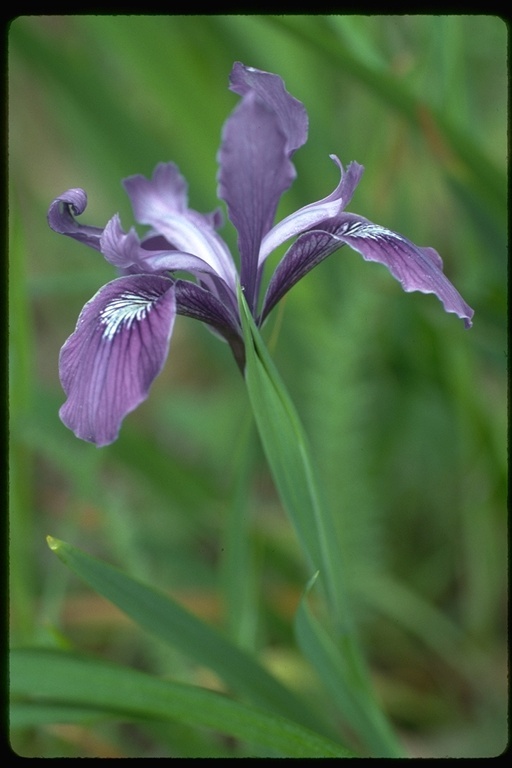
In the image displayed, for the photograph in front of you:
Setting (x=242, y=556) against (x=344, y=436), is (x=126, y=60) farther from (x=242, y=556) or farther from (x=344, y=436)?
(x=242, y=556)

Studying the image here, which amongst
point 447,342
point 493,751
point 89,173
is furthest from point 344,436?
point 89,173

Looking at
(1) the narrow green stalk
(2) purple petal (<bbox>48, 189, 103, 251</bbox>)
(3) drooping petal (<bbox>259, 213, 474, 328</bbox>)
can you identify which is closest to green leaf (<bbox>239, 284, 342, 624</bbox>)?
(1) the narrow green stalk

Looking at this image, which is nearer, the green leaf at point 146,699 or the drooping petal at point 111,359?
the drooping petal at point 111,359

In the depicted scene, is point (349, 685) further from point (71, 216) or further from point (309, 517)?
point (71, 216)

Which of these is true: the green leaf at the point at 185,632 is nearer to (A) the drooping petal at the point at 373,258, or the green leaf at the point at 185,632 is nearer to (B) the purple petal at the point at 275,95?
(A) the drooping petal at the point at 373,258

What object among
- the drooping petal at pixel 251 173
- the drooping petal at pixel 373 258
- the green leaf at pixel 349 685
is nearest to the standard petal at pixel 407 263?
the drooping petal at pixel 373 258

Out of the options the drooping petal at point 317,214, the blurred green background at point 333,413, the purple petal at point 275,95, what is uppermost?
the purple petal at point 275,95

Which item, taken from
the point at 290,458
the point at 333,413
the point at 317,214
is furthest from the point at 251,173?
the point at 333,413
